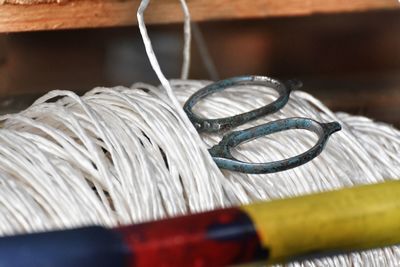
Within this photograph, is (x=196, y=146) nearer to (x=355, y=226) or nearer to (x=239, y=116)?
(x=239, y=116)

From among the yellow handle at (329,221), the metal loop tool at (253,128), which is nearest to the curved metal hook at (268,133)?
the metal loop tool at (253,128)

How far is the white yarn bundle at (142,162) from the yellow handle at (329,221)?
0.14m

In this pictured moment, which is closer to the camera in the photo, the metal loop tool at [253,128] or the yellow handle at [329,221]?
the yellow handle at [329,221]

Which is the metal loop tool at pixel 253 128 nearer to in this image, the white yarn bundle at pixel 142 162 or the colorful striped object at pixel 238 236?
the white yarn bundle at pixel 142 162

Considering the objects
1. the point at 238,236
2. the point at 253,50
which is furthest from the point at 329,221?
the point at 253,50

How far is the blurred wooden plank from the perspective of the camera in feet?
2.28

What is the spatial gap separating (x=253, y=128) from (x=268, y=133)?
1cm

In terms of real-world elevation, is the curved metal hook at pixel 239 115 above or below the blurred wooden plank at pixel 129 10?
below

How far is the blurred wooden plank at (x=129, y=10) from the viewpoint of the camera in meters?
0.69

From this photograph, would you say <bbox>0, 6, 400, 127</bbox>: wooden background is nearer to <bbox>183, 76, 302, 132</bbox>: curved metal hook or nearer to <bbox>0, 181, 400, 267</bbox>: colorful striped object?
<bbox>183, 76, 302, 132</bbox>: curved metal hook

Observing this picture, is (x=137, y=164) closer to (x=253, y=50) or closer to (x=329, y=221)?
(x=329, y=221)

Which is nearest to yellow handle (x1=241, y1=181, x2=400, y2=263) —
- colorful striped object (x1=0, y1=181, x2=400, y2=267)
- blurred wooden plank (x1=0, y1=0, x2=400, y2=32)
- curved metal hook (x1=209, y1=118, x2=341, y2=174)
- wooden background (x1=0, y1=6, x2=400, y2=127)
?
colorful striped object (x1=0, y1=181, x2=400, y2=267)

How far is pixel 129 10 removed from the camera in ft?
2.45

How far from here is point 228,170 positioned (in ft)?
1.99
